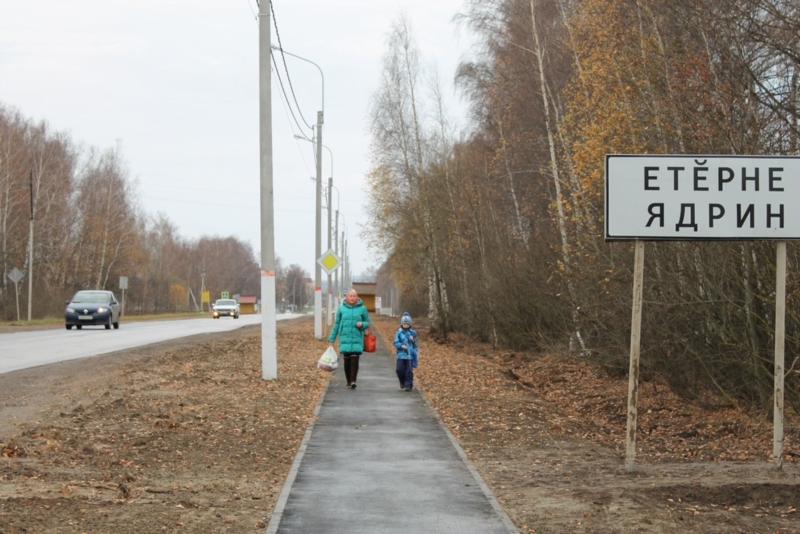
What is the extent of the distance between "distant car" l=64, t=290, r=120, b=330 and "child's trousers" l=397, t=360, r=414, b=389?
2645 centimetres

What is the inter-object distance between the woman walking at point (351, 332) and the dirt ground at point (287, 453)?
619 mm

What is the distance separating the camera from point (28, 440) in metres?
10.6

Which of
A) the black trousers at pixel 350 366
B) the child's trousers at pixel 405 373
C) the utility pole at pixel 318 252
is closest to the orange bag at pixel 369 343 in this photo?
the black trousers at pixel 350 366

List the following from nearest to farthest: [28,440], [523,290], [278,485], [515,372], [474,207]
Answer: [278,485] → [28,440] → [515,372] → [523,290] → [474,207]

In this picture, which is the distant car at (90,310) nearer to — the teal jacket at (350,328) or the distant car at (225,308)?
the teal jacket at (350,328)

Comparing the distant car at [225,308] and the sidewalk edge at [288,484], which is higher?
the distant car at [225,308]

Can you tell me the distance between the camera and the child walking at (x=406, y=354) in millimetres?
17266

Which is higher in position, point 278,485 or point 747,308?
point 747,308

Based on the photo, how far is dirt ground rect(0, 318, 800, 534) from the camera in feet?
24.2

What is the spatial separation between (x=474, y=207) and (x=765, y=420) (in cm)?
2202

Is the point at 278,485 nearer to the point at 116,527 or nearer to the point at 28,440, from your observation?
the point at 116,527

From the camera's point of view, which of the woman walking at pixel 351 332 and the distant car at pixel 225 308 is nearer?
the woman walking at pixel 351 332

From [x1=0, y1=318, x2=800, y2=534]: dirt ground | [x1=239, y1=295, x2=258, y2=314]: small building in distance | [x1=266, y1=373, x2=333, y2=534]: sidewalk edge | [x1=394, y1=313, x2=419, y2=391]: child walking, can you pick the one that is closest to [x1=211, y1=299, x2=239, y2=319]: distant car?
[x1=239, y1=295, x2=258, y2=314]: small building in distance

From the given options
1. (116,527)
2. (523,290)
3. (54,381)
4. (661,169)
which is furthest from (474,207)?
(116,527)
